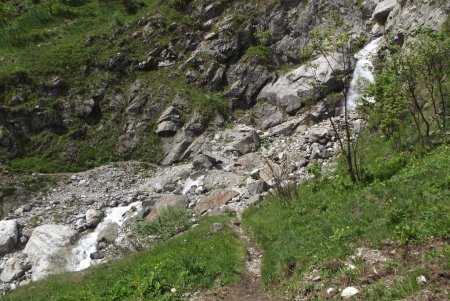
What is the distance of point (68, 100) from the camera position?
42.2m

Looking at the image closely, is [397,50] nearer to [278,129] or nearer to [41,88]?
[278,129]

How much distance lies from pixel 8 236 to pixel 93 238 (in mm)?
5586

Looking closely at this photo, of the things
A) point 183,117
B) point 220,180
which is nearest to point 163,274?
point 220,180

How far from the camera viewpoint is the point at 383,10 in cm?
4041

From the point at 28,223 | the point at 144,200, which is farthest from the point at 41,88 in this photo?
the point at 144,200

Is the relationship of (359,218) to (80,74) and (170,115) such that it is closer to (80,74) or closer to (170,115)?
(170,115)

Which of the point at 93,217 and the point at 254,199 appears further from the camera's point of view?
the point at 93,217

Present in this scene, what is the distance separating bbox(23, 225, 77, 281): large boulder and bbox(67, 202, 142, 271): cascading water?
463 millimetres

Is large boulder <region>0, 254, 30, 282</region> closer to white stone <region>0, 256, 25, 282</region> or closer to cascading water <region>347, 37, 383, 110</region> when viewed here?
white stone <region>0, 256, 25, 282</region>

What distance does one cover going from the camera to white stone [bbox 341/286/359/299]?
8.63 meters

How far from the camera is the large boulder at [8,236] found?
26.4 metres

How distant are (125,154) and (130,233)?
15.6m

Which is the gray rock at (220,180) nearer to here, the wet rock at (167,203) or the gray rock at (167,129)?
the wet rock at (167,203)

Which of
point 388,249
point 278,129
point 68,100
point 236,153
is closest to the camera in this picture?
point 388,249
